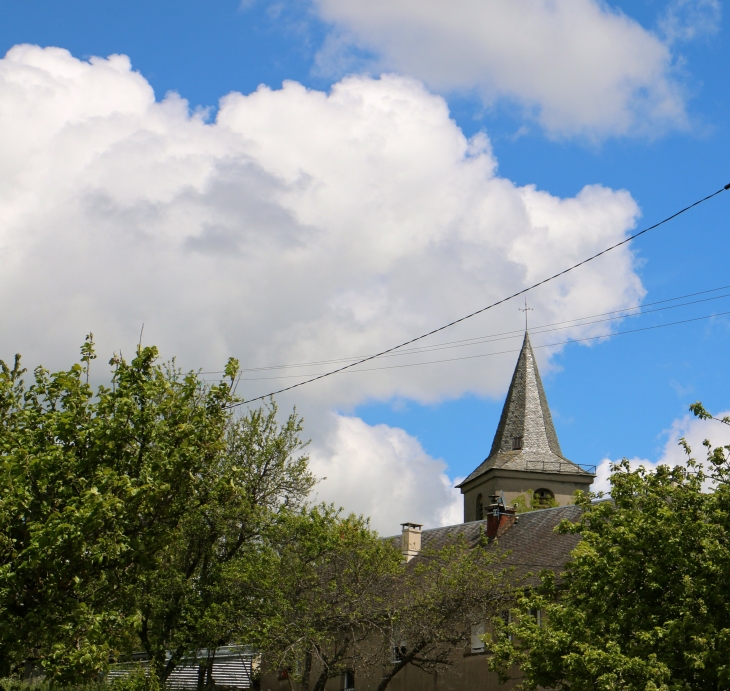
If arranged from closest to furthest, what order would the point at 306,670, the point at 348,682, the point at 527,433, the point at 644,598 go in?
the point at 644,598, the point at 306,670, the point at 348,682, the point at 527,433

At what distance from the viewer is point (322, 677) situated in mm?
25109

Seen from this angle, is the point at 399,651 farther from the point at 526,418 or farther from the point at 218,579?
the point at 526,418

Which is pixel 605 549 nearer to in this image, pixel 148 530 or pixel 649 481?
pixel 649 481

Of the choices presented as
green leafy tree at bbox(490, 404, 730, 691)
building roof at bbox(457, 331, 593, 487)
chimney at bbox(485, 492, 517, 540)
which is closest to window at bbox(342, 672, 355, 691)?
chimney at bbox(485, 492, 517, 540)

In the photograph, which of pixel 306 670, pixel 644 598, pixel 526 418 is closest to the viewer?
pixel 644 598

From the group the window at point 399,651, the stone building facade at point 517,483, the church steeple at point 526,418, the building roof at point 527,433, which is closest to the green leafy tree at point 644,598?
the window at point 399,651

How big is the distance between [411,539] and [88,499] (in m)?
31.7

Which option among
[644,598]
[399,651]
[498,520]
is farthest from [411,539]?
[644,598]

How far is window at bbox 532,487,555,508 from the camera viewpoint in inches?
2164

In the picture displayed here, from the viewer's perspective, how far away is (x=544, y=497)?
5628cm

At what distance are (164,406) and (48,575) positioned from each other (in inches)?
96.1

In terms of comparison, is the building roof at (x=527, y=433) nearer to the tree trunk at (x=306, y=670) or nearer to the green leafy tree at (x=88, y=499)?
the tree trunk at (x=306, y=670)

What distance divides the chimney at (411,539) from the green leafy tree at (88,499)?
29.0 metres

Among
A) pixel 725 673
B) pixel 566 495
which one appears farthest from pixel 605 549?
pixel 566 495
